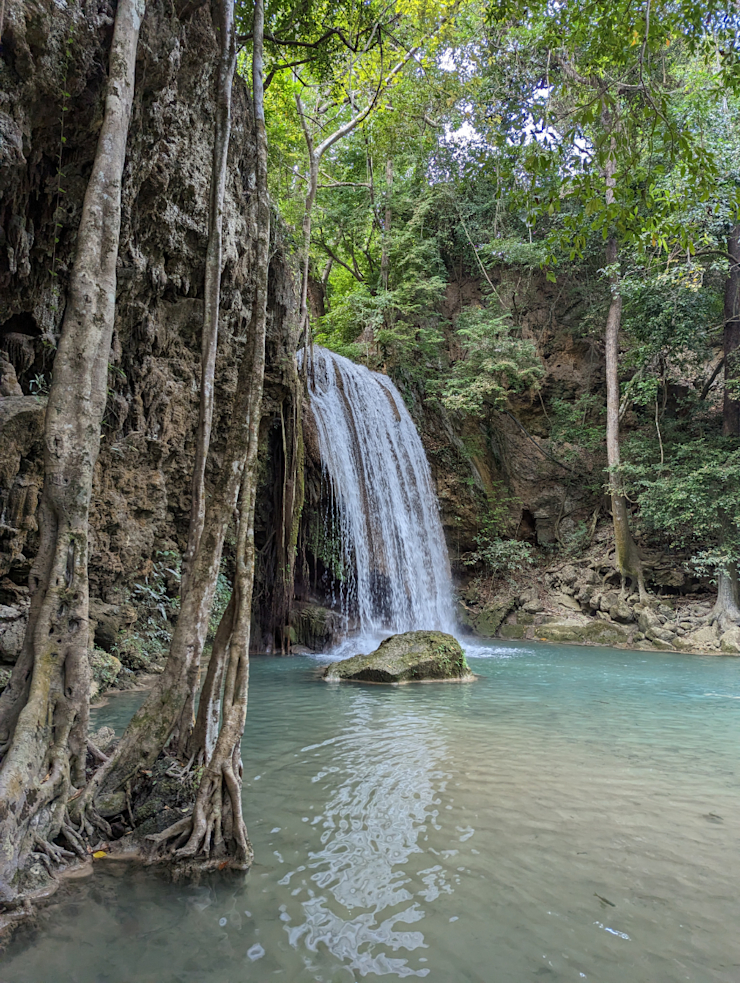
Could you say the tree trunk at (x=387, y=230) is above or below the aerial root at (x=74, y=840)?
above

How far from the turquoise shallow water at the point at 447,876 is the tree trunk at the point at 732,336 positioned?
35.2ft

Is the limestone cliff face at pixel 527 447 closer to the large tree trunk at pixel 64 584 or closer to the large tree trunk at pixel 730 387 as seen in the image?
the large tree trunk at pixel 730 387

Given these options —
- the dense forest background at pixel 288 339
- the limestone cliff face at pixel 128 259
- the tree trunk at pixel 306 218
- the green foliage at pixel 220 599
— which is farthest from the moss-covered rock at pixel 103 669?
the tree trunk at pixel 306 218

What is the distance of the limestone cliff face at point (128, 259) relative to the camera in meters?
4.79

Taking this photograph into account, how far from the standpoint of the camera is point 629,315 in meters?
16.3

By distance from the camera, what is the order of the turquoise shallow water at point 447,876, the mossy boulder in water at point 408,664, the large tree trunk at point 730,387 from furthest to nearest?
1. the large tree trunk at point 730,387
2. the mossy boulder in water at point 408,664
3. the turquoise shallow water at point 447,876

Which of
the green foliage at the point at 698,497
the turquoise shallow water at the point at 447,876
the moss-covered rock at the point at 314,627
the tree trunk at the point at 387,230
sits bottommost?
the turquoise shallow water at the point at 447,876

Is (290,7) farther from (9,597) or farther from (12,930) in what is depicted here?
(12,930)

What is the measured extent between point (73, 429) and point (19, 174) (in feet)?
10.3

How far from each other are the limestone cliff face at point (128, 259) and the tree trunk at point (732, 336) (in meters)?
10.8

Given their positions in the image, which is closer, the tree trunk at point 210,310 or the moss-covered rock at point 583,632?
the tree trunk at point 210,310

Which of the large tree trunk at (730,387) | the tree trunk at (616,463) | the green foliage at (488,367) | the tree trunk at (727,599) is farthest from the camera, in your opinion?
the green foliage at (488,367)

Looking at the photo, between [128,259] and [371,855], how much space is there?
6611mm

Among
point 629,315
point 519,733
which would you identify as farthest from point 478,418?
point 519,733
